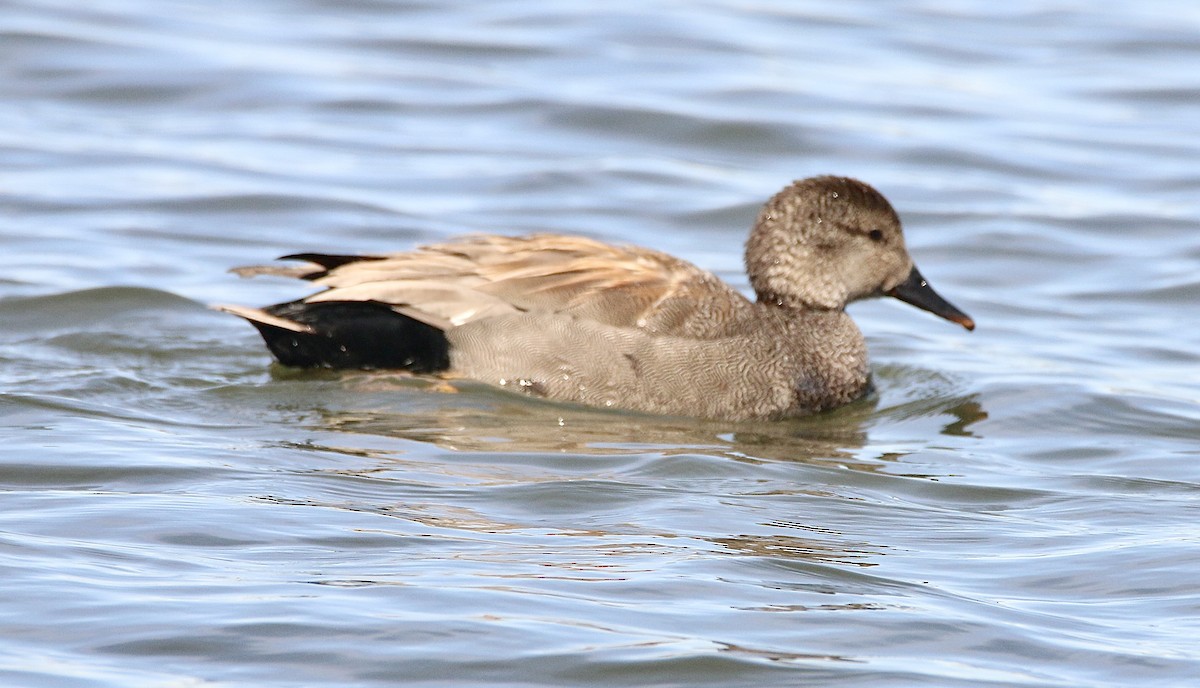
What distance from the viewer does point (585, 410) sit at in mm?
7828

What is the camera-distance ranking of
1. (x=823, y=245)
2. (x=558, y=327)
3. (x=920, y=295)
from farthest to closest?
(x=920, y=295)
(x=823, y=245)
(x=558, y=327)

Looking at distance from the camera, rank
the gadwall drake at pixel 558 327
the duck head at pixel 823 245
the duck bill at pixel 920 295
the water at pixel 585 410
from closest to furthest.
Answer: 1. the water at pixel 585 410
2. the gadwall drake at pixel 558 327
3. the duck head at pixel 823 245
4. the duck bill at pixel 920 295

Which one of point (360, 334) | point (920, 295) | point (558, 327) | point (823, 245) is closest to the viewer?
point (558, 327)

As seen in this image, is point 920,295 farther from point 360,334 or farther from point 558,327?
point 360,334

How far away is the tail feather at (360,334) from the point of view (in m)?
7.88

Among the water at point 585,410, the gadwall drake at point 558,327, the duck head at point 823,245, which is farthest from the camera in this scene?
the duck head at point 823,245

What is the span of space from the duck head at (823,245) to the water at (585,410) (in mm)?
570

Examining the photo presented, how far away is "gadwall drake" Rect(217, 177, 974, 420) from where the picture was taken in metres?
7.82

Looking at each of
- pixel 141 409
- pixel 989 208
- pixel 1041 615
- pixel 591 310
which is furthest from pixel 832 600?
pixel 989 208

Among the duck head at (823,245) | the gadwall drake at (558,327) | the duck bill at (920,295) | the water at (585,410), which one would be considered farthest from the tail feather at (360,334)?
the duck bill at (920,295)

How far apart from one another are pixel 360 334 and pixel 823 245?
207 cm

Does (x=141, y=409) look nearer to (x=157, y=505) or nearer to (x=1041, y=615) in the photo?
(x=157, y=505)

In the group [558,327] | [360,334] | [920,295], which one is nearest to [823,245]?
[920,295]

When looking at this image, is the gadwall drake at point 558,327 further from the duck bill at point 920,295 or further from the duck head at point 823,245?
the duck bill at point 920,295
